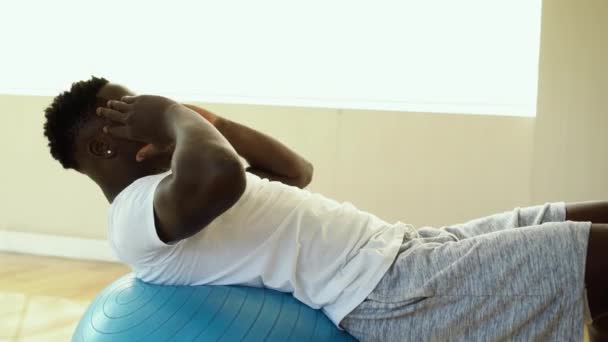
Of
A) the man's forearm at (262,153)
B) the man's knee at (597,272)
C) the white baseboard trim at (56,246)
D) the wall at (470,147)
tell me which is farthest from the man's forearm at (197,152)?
the white baseboard trim at (56,246)

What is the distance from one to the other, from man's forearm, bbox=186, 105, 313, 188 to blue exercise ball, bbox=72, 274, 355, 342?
0.35m

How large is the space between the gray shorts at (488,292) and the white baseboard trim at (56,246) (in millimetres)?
2225

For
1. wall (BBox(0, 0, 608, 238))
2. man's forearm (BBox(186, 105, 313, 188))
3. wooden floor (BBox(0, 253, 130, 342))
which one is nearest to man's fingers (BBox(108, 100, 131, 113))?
man's forearm (BBox(186, 105, 313, 188))

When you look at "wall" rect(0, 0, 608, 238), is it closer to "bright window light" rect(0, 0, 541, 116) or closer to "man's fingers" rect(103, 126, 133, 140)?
"bright window light" rect(0, 0, 541, 116)

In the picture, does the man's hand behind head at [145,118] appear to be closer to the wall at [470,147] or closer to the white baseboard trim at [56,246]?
the wall at [470,147]

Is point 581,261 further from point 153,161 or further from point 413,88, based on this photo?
point 413,88

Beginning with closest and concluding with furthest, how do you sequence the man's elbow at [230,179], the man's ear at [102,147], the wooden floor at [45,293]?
the man's elbow at [230,179]
the man's ear at [102,147]
the wooden floor at [45,293]

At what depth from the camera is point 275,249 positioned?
1.10m

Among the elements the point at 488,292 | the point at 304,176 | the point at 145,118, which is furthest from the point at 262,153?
the point at 488,292

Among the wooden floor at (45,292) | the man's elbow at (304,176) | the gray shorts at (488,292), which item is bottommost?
the wooden floor at (45,292)

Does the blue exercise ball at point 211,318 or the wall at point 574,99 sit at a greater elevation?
the wall at point 574,99

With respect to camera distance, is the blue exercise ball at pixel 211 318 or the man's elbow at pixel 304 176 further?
the man's elbow at pixel 304 176

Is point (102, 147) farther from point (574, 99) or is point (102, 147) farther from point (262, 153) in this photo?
point (574, 99)

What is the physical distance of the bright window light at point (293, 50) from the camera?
8.28 feet
